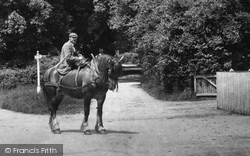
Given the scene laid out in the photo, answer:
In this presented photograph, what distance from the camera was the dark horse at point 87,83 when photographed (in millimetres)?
11320

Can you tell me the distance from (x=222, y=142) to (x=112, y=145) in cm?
261

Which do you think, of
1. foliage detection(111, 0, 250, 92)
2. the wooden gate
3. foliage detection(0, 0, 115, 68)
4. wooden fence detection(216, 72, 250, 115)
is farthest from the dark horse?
foliage detection(0, 0, 115, 68)

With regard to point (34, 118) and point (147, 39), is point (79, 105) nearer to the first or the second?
point (34, 118)

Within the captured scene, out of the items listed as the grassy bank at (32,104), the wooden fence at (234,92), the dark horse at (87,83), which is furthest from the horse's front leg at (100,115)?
the wooden fence at (234,92)

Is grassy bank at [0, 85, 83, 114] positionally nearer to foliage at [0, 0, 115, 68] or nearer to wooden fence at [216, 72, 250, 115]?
wooden fence at [216, 72, 250, 115]

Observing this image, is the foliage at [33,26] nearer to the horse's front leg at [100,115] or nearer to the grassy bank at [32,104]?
the grassy bank at [32,104]

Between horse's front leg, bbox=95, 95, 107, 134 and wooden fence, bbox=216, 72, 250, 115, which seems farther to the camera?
wooden fence, bbox=216, 72, 250, 115

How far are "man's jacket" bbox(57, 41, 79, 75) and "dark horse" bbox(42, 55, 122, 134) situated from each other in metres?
0.17

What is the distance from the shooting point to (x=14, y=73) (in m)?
28.6

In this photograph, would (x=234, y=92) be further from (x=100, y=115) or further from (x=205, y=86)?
(x=100, y=115)

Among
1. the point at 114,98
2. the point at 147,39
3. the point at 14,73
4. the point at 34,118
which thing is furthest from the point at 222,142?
the point at 14,73

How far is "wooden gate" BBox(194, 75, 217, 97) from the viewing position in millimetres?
22188

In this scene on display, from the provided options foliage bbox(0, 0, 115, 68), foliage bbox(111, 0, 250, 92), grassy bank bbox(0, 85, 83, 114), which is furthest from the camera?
foliage bbox(0, 0, 115, 68)

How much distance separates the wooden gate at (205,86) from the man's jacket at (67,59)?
11.1 meters
